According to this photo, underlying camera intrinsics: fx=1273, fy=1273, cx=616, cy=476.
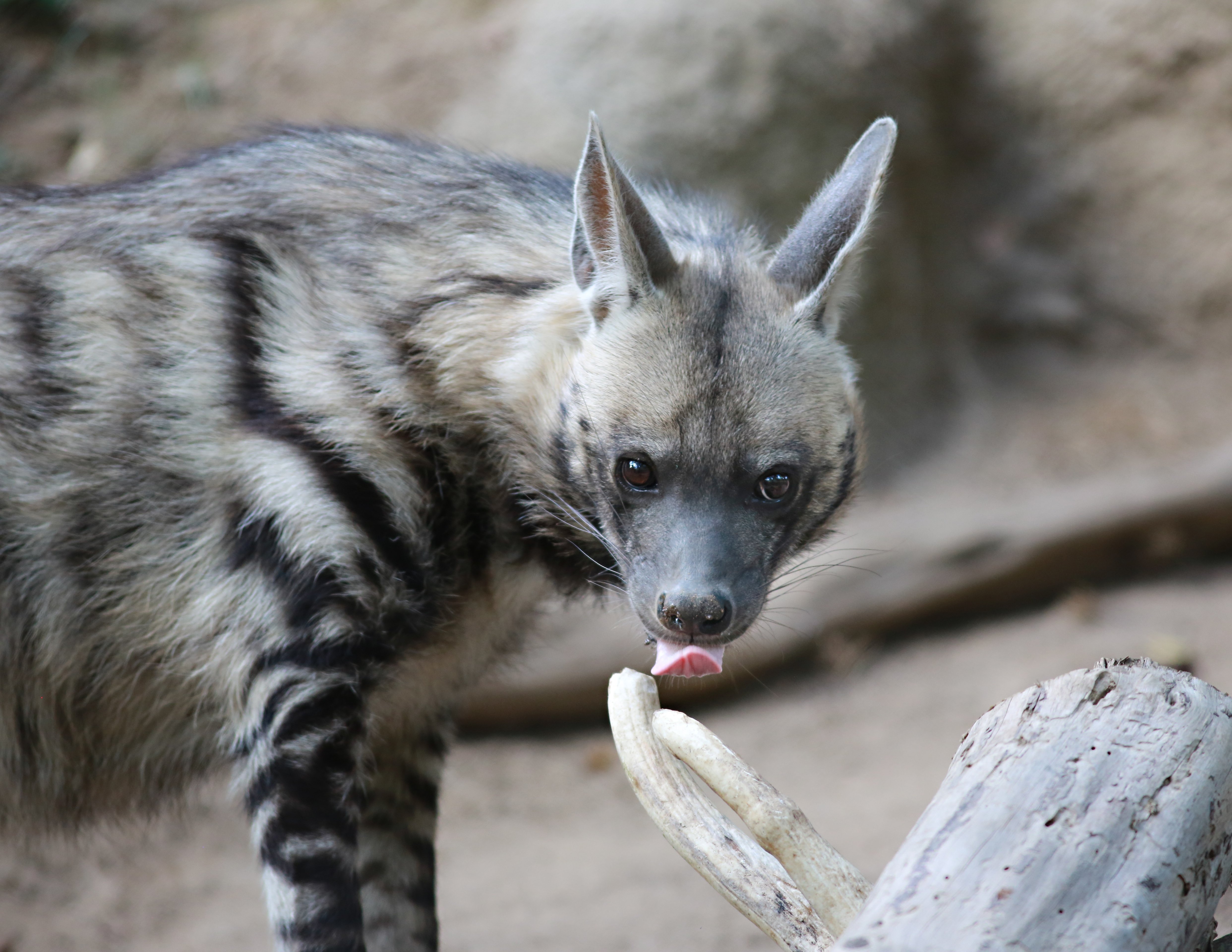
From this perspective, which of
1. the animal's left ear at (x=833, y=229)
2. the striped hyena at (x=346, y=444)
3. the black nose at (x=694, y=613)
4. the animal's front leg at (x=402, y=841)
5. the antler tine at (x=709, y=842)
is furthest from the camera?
the animal's front leg at (x=402, y=841)

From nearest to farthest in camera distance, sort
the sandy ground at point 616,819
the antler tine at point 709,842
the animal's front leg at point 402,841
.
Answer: the antler tine at point 709,842 < the animal's front leg at point 402,841 < the sandy ground at point 616,819

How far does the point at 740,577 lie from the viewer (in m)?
2.75

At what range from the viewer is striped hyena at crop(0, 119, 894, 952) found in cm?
276

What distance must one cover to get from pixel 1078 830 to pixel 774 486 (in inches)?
42.5

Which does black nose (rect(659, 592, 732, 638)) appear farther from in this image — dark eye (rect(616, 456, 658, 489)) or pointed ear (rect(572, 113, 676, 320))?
pointed ear (rect(572, 113, 676, 320))

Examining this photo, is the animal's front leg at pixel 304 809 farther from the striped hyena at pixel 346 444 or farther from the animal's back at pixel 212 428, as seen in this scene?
the animal's back at pixel 212 428

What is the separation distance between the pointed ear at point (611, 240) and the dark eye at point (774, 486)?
49 centimetres

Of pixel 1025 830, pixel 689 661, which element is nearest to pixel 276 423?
pixel 689 661

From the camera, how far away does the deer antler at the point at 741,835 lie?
2.18 m

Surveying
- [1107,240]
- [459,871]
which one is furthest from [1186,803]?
[1107,240]

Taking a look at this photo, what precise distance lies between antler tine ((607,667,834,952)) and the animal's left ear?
3.50 feet

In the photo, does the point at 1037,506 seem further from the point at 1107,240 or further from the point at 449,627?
the point at 449,627

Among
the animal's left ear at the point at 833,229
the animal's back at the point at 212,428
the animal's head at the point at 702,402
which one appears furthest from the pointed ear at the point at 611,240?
the animal's left ear at the point at 833,229

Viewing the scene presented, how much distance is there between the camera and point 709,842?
2.22 metres
